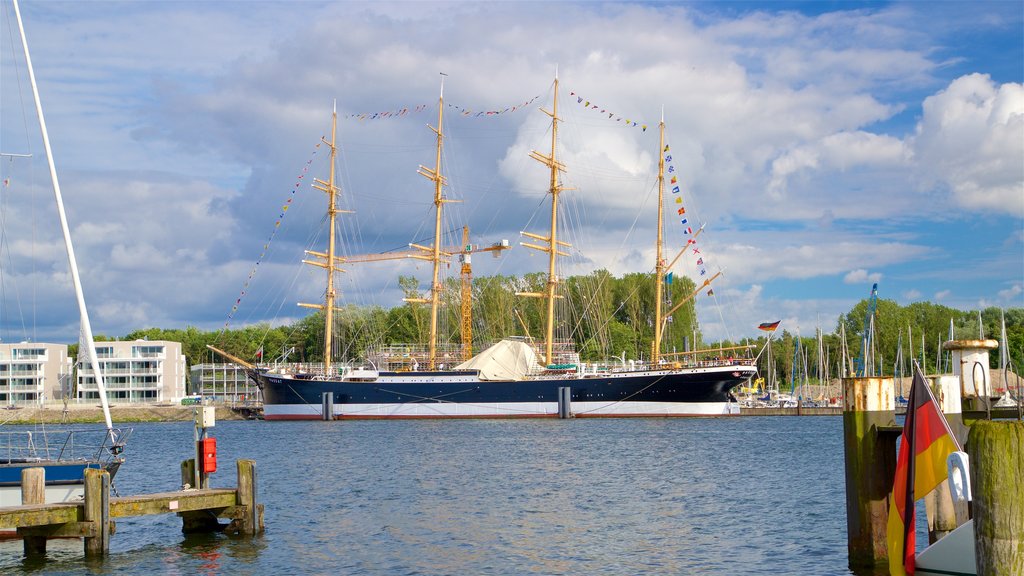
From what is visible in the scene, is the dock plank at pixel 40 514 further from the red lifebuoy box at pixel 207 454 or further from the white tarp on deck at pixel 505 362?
the white tarp on deck at pixel 505 362

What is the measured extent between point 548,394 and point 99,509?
6626 cm

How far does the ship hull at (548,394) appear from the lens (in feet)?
276

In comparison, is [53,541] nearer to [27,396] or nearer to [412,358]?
[412,358]

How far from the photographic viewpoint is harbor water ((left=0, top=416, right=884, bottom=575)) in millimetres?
20969

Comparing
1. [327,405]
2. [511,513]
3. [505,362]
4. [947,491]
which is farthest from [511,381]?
[947,491]

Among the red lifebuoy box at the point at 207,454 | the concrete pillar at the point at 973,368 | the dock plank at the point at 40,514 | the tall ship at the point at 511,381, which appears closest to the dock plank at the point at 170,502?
the red lifebuoy box at the point at 207,454

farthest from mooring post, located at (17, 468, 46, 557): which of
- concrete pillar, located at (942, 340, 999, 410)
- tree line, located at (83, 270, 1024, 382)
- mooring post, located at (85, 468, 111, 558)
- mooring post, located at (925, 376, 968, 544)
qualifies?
tree line, located at (83, 270, 1024, 382)

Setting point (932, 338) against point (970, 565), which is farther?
point (932, 338)

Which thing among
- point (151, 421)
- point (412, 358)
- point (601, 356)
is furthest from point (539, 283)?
point (151, 421)

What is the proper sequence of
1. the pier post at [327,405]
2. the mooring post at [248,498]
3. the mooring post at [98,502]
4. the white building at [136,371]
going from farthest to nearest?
the white building at [136,371]
the pier post at [327,405]
the mooring post at [248,498]
the mooring post at [98,502]

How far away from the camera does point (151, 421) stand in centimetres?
10656

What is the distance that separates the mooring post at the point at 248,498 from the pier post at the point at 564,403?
201 ft

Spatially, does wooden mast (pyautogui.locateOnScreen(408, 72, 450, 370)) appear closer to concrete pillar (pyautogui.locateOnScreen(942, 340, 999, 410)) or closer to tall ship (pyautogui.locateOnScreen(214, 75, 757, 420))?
tall ship (pyautogui.locateOnScreen(214, 75, 757, 420))

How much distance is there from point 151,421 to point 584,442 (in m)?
66.1
